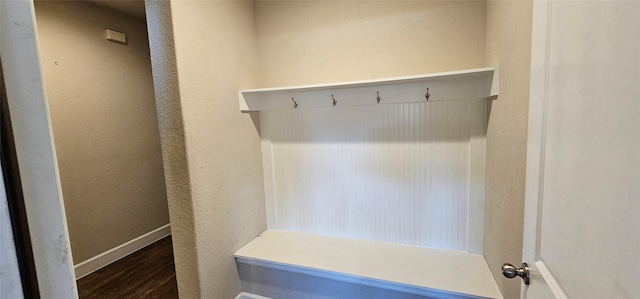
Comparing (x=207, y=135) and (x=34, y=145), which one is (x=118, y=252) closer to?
(x=207, y=135)

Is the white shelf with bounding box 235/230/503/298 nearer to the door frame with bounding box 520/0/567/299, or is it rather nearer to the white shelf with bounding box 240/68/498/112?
the door frame with bounding box 520/0/567/299

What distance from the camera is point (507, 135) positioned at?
1.18 meters

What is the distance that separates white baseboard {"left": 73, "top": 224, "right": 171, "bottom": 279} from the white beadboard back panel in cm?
171

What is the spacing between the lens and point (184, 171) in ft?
4.87

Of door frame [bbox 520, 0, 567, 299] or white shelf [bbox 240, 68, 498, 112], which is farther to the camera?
white shelf [bbox 240, 68, 498, 112]

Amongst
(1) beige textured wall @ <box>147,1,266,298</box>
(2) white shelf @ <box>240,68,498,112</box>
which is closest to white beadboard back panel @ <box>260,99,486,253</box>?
(2) white shelf @ <box>240,68,498,112</box>

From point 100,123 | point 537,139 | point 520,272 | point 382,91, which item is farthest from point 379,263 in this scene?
point 100,123

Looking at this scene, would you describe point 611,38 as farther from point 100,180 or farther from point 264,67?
point 100,180

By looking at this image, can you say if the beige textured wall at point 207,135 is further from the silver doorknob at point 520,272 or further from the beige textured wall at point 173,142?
the silver doorknob at point 520,272

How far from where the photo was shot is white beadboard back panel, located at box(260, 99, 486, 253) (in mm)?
1726

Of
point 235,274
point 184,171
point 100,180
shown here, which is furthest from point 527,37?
point 100,180

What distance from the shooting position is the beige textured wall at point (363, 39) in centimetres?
165

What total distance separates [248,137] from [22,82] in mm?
1627

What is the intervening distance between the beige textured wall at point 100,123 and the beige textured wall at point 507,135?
3073 mm
